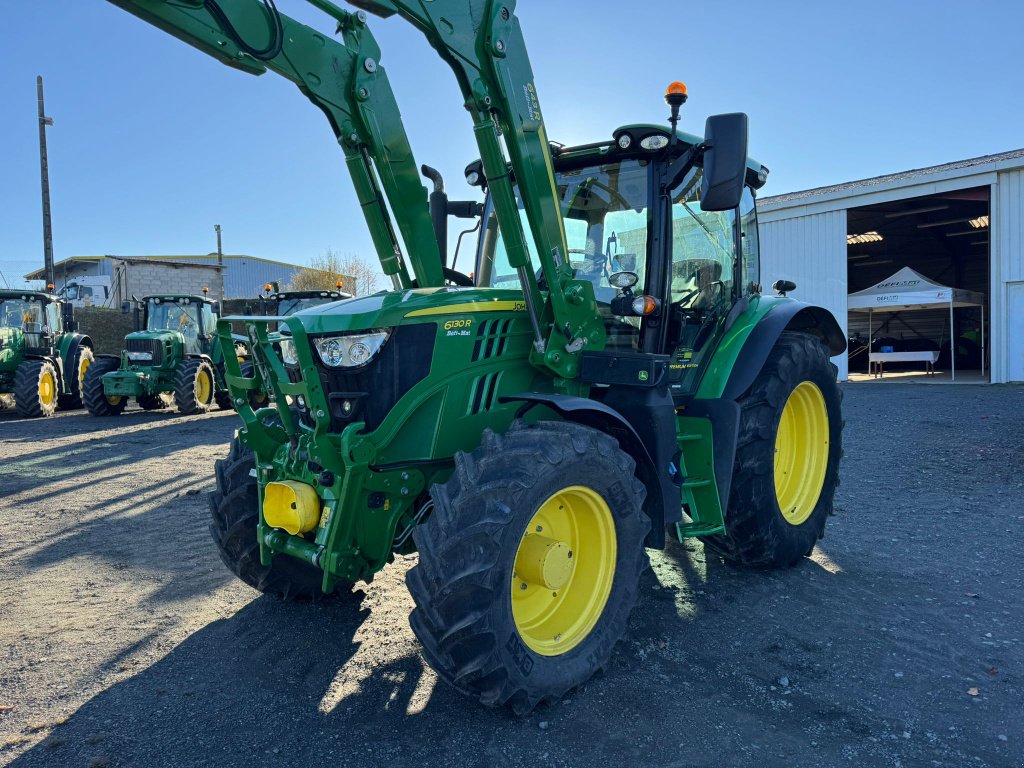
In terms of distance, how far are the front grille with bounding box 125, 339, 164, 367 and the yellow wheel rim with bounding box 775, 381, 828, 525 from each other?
12.3 meters

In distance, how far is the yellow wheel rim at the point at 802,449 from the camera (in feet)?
15.1

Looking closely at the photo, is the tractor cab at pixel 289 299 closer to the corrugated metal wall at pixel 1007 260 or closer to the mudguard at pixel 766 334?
the mudguard at pixel 766 334

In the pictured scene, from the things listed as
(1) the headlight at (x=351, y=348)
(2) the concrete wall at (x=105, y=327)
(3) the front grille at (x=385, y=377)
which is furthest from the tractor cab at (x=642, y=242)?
(2) the concrete wall at (x=105, y=327)

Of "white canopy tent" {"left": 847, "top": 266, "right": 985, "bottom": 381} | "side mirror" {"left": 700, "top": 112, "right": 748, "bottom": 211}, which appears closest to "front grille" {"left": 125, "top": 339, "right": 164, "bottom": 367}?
"side mirror" {"left": 700, "top": 112, "right": 748, "bottom": 211}

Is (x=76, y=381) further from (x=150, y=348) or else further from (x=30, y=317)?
(x=150, y=348)

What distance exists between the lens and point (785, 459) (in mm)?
4656

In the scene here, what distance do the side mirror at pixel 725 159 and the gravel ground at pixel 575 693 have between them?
203cm

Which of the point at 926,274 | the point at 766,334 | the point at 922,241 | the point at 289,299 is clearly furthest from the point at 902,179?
the point at 766,334

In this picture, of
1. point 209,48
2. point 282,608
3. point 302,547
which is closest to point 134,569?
point 282,608

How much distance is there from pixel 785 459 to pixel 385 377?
2.91 meters

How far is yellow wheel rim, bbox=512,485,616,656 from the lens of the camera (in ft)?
9.28

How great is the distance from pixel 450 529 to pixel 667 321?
196 cm

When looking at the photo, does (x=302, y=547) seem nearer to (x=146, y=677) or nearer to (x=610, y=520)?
(x=146, y=677)

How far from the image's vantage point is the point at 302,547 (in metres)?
2.90
